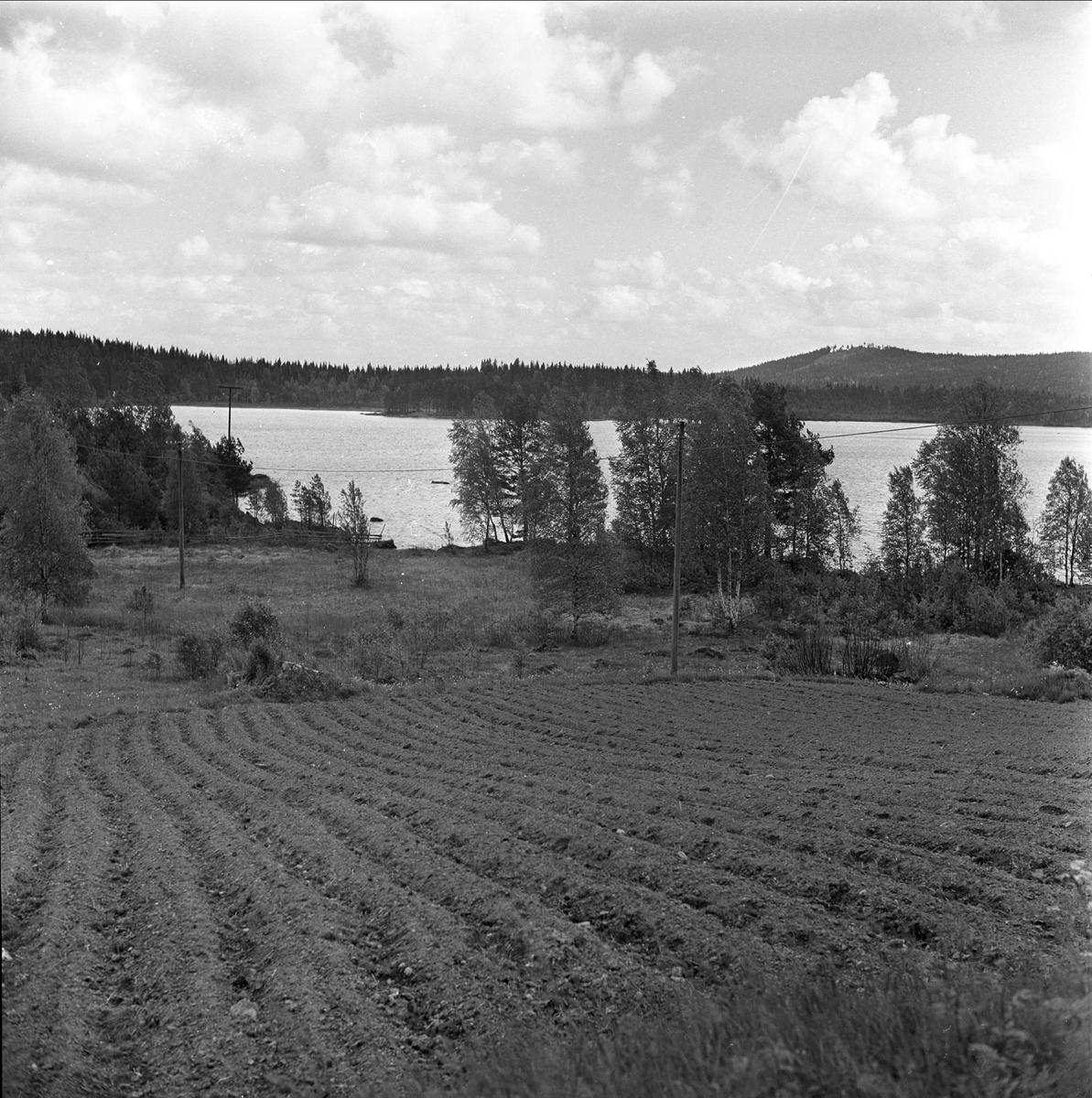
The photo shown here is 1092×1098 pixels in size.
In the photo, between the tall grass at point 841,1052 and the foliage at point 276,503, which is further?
the foliage at point 276,503

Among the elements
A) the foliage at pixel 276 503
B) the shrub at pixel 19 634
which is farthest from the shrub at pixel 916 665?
the foliage at pixel 276 503

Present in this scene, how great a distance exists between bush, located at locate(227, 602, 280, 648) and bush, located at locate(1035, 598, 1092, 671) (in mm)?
24691

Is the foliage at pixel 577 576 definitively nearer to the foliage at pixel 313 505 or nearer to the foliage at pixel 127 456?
the foliage at pixel 313 505

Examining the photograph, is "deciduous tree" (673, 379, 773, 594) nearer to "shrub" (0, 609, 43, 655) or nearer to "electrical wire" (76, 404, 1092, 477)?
"electrical wire" (76, 404, 1092, 477)

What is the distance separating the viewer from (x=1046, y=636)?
29.9 metres

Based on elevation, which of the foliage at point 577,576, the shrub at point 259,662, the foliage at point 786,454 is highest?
the foliage at point 786,454

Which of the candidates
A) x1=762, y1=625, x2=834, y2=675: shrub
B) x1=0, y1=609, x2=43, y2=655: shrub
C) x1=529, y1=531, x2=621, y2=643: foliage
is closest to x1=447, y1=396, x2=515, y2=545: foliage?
x1=529, y1=531, x2=621, y2=643: foliage

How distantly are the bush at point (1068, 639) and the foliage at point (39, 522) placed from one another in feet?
121

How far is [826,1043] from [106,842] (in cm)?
851

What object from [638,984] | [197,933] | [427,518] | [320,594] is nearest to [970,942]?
[638,984]

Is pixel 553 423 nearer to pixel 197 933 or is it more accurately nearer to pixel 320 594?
pixel 320 594

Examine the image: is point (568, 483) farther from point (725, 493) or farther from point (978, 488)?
point (978, 488)

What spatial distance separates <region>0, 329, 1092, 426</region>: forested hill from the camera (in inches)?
2618

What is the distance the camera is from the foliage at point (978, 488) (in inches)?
1873
